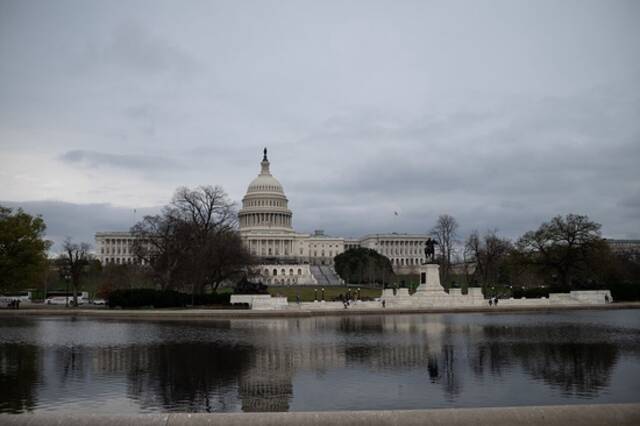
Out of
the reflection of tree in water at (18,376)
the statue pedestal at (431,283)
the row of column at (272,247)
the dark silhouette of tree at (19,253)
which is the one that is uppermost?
the row of column at (272,247)

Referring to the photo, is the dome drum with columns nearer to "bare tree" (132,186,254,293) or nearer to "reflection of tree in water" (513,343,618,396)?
"bare tree" (132,186,254,293)

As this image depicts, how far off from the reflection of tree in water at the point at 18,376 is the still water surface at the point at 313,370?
0.03m

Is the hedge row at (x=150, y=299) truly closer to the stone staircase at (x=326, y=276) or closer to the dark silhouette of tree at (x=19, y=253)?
the dark silhouette of tree at (x=19, y=253)

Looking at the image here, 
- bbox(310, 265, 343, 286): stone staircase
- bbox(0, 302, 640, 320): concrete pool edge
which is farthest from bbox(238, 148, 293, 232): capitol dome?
bbox(0, 302, 640, 320): concrete pool edge

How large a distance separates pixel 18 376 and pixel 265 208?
467 feet

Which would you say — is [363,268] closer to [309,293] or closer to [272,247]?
[309,293]

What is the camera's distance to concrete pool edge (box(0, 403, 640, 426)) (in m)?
8.61

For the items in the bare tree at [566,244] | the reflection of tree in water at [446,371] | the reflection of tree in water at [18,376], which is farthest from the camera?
the bare tree at [566,244]

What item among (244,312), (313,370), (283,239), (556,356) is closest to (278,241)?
(283,239)

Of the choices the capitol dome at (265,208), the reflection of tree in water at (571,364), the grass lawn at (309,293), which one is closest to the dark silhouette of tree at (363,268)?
the grass lawn at (309,293)

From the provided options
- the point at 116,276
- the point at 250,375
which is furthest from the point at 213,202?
the point at 250,375

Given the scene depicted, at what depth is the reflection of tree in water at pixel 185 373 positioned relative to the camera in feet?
41.5

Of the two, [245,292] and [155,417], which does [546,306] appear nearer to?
[245,292]

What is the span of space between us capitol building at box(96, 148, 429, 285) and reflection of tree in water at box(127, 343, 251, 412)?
11658 cm
